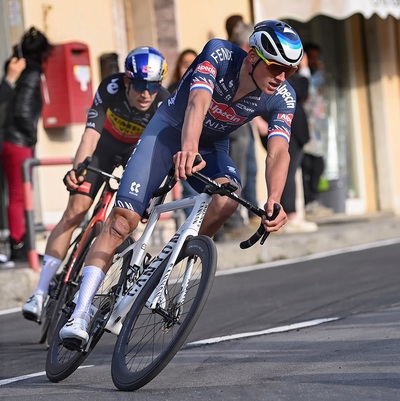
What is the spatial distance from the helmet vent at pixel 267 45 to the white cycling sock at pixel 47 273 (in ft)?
8.54

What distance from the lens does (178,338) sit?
604 centimetres

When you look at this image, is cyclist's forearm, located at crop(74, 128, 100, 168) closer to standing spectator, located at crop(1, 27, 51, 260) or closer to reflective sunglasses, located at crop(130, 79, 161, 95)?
reflective sunglasses, located at crop(130, 79, 161, 95)

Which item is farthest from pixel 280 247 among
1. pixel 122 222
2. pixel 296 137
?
pixel 122 222

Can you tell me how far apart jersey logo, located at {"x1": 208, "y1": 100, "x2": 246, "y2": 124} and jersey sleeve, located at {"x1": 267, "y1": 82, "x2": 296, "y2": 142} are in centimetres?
20

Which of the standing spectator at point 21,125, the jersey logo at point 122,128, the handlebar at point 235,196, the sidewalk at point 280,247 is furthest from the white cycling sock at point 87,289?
the standing spectator at point 21,125

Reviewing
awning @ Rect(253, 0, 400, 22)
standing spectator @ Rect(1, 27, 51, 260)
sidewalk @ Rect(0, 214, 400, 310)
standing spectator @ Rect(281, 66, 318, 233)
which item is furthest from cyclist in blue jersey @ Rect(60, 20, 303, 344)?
awning @ Rect(253, 0, 400, 22)

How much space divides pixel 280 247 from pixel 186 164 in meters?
7.87

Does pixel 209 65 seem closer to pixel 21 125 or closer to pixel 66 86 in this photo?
pixel 21 125

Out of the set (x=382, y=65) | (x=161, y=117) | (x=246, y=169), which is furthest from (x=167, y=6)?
(x=161, y=117)

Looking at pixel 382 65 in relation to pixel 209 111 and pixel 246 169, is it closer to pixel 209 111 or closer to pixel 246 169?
pixel 246 169

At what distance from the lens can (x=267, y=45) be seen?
667cm

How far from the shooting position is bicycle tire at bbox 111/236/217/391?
6082 mm

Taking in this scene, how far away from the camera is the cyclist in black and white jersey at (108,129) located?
26.4 feet

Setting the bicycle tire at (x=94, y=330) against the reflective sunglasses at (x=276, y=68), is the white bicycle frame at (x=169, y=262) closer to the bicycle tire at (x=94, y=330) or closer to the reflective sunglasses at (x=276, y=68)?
the bicycle tire at (x=94, y=330)
